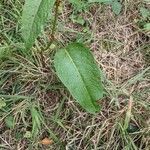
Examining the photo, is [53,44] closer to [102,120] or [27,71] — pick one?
[27,71]

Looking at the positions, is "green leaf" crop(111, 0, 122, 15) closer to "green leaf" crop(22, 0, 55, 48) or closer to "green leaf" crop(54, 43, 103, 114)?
"green leaf" crop(54, 43, 103, 114)

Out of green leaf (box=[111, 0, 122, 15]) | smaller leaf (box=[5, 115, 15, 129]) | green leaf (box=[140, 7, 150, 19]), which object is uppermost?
green leaf (box=[111, 0, 122, 15])

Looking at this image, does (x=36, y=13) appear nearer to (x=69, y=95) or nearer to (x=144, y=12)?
(x=69, y=95)

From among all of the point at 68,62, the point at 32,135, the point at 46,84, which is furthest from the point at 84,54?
the point at 32,135

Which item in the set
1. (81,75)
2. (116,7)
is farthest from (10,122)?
(116,7)

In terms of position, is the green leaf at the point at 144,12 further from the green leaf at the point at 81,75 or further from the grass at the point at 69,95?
the green leaf at the point at 81,75

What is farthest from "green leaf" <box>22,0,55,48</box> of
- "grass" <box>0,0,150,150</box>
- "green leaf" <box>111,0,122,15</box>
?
"green leaf" <box>111,0,122,15</box>

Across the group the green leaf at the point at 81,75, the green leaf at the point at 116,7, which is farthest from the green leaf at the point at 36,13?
the green leaf at the point at 116,7
